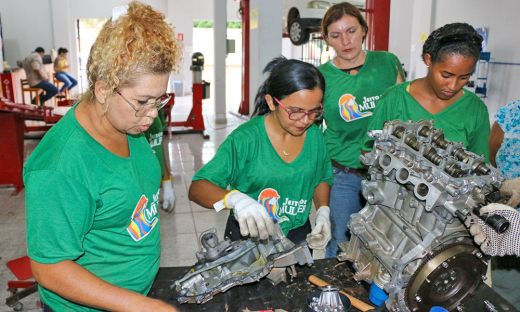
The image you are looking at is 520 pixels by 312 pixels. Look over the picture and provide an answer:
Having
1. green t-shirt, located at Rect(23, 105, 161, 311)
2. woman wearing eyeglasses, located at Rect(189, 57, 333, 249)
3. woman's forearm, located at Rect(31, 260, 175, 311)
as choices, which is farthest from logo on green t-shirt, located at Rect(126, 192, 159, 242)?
woman wearing eyeglasses, located at Rect(189, 57, 333, 249)

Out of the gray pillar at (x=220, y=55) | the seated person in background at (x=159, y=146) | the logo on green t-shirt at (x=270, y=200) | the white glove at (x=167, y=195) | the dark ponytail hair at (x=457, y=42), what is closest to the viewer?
the dark ponytail hair at (x=457, y=42)

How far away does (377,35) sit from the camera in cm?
648

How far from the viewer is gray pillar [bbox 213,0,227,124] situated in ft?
27.6

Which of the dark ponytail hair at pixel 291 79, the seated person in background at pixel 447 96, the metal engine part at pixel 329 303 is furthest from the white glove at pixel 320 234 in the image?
the dark ponytail hair at pixel 291 79

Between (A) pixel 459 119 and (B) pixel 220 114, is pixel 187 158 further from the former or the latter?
(A) pixel 459 119

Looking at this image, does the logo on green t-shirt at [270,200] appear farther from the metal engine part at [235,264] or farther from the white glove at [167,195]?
the white glove at [167,195]

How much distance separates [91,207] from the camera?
107 cm

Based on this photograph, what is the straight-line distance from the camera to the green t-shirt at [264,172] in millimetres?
1709

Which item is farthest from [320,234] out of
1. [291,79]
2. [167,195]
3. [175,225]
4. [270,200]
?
[175,225]

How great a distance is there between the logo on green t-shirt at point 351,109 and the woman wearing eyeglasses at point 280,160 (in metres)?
0.44

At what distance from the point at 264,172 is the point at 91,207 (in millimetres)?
810

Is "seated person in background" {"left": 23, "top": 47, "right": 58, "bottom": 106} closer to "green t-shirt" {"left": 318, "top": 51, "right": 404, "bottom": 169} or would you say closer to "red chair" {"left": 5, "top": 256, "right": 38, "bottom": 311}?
"red chair" {"left": 5, "top": 256, "right": 38, "bottom": 311}

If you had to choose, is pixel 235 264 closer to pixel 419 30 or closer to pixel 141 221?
pixel 141 221

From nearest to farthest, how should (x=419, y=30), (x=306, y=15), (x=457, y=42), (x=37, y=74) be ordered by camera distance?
(x=457, y=42)
(x=306, y=15)
(x=419, y=30)
(x=37, y=74)
